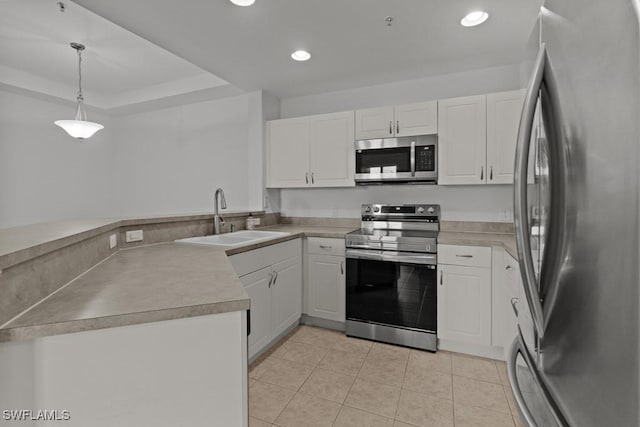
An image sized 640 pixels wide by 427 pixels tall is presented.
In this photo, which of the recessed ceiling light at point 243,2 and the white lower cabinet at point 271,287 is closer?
the recessed ceiling light at point 243,2

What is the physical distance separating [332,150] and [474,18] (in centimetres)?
156

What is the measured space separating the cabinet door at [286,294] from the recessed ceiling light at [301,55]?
5.82 ft

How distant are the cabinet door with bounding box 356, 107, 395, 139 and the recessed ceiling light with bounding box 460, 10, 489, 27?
2.88 ft

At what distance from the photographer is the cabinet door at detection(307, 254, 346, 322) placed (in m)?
2.81

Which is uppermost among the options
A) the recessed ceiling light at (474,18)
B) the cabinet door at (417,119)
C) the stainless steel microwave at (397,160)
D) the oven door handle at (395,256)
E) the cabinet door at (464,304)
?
the recessed ceiling light at (474,18)

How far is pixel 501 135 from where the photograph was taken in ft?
8.30

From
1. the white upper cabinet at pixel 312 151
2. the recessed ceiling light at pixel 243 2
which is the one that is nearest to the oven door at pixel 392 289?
the white upper cabinet at pixel 312 151

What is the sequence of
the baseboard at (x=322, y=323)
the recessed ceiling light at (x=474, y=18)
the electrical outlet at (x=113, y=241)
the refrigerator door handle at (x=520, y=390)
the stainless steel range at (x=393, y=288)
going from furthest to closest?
the baseboard at (x=322, y=323) < the stainless steel range at (x=393, y=288) < the recessed ceiling light at (x=474, y=18) < the electrical outlet at (x=113, y=241) < the refrigerator door handle at (x=520, y=390)

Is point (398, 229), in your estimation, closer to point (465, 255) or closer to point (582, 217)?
point (465, 255)

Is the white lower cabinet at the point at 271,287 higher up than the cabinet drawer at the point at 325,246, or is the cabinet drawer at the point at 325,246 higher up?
the cabinet drawer at the point at 325,246

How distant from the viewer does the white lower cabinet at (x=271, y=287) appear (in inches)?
87.1

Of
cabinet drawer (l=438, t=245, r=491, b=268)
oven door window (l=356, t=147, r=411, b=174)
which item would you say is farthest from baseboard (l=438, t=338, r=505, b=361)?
oven door window (l=356, t=147, r=411, b=174)

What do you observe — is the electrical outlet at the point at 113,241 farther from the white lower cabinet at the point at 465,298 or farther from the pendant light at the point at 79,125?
the white lower cabinet at the point at 465,298

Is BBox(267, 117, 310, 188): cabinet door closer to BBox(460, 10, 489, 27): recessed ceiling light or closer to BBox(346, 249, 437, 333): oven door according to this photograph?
BBox(346, 249, 437, 333): oven door
